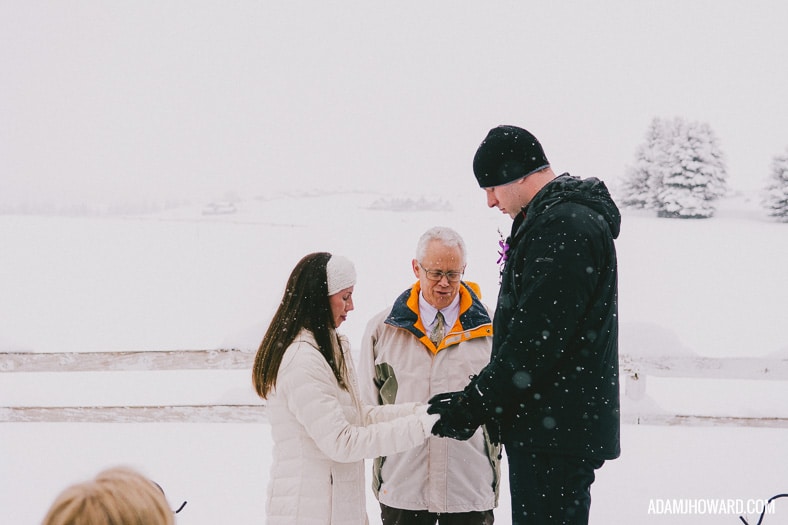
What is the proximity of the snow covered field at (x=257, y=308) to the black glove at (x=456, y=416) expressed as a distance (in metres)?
2.76

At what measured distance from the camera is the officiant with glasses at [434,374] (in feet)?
8.46

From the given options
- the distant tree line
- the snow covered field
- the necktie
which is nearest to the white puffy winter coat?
the necktie

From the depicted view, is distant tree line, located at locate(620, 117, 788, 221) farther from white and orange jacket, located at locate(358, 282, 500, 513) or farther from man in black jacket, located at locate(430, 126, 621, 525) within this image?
man in black jacket, located at locate(430, 126, 621, 525)

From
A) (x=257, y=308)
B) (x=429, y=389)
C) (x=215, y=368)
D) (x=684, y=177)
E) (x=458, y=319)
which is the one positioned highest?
(x=684, y=177)

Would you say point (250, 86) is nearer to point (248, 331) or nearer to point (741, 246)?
point (248, 331)

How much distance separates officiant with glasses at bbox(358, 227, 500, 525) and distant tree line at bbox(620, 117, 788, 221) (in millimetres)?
9648

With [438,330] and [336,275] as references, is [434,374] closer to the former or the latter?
[438,330]

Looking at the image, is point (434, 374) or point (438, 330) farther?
point (438, 330)

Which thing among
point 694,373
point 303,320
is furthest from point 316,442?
point 694,373

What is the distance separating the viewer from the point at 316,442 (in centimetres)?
194

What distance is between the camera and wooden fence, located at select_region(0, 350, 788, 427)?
4766 mm

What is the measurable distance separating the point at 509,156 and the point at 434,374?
1.05 metres

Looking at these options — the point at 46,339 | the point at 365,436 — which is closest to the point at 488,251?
the point at 46,339

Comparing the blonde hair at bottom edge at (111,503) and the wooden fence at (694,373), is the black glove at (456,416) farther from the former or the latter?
the wooden fence at (694,373)
